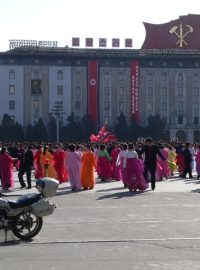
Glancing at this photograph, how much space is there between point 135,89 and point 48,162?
6278cm

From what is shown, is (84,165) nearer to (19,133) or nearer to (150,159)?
(150,159)

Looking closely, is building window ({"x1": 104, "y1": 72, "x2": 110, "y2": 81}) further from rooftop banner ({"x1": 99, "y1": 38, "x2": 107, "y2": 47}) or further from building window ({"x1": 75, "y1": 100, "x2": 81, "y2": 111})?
building window ({"x1": 75, "y1": 100, "x2": 81, "y2": 111})

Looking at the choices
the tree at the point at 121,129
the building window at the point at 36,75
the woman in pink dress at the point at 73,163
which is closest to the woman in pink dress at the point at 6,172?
the woman in pink dress at the point at 73,163

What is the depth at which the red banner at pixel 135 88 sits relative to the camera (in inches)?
3282

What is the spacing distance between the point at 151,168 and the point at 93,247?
10378 millimetres

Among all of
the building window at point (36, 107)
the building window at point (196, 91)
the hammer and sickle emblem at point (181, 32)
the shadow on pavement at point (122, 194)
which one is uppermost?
the hammer and sickle emblem at point (181, 32)

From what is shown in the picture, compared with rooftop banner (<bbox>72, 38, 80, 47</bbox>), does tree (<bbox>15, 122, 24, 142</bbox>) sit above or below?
→ below

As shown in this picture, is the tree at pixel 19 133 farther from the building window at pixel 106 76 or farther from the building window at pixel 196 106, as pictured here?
the building window at pixel 196 106

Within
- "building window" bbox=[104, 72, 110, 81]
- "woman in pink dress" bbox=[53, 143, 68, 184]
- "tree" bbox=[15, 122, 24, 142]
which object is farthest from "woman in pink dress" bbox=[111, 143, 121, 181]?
"building window" bbox=[104, 72, 110, 81]

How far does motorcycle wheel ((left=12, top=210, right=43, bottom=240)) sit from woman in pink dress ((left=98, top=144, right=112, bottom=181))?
1427cm

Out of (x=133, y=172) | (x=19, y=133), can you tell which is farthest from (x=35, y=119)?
(x=133, y=172)

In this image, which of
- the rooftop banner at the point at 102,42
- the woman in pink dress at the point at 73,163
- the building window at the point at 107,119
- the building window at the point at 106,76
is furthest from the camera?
the building window at the point at 107,119

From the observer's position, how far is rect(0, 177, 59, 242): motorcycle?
9.29 m

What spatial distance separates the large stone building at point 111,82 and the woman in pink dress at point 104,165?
58.9 m
